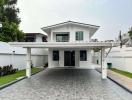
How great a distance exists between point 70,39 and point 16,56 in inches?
298

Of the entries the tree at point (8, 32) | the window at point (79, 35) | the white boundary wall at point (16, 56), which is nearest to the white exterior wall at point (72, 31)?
the window at point (79, 35)

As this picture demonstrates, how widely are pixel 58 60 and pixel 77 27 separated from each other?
4839 mm

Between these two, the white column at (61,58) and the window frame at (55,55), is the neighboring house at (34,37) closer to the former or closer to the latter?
the window frame at (55,55)

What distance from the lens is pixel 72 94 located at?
1312 cm

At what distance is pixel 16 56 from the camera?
90.9 feet

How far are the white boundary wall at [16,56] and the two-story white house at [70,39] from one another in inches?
141

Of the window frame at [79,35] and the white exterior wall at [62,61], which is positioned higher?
the window frame at [79,35]

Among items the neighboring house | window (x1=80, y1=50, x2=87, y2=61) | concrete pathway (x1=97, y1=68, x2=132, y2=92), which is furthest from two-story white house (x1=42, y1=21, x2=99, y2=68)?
concrete pathway (x1=97, y1=68, x2=132, y2=92)

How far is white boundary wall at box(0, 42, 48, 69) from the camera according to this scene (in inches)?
915

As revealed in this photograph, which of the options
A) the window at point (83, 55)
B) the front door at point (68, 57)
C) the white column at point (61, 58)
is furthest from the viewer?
the front door at point (68, 57)

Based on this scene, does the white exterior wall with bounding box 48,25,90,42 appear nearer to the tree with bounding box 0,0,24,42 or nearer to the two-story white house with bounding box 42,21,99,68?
the two-story white house with bounding box 42,21,99,68

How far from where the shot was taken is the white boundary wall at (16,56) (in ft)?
76.3

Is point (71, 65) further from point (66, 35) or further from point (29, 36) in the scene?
point (29, 36)

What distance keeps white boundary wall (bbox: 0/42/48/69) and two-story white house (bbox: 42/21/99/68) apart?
3.58m
